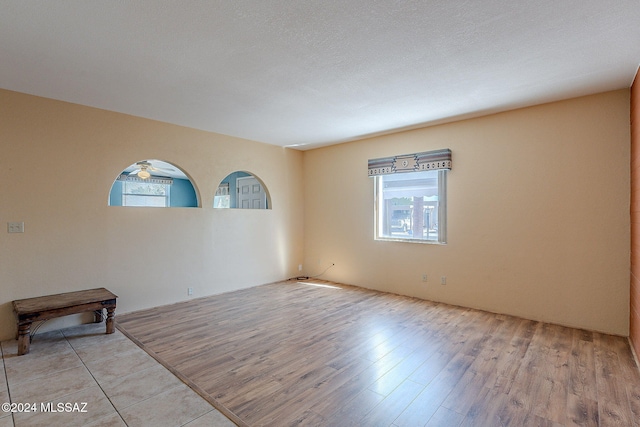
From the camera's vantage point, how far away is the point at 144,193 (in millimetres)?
8695

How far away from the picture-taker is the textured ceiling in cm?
199

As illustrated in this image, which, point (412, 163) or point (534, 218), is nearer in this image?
point (534, 218)

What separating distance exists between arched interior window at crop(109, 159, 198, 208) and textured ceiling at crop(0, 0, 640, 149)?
4921mm

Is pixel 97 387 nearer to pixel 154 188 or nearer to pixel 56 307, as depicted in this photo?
pixel 56 307

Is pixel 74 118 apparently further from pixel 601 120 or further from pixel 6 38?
pixel 601 120

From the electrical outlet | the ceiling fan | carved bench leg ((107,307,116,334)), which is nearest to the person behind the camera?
the electrical outlet

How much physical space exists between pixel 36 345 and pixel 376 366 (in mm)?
3334

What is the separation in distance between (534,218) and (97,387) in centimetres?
471

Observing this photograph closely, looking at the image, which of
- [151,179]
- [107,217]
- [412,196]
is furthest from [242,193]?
→ [412,196]

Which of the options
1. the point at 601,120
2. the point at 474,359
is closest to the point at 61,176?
the point at 474,359

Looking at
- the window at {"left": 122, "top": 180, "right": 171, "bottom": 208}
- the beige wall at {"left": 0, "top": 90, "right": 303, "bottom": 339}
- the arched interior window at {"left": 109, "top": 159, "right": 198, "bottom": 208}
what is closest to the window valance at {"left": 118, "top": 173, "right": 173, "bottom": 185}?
the arched interior window at {"left": 109, "top": 159, "right": 198, "bottom": 208}

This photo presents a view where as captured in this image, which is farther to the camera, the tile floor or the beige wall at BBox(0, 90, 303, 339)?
the beige wall at BBox(0, 90, 303, 339)

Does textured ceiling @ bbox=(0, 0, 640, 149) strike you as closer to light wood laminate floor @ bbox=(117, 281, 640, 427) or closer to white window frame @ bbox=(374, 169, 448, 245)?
white window frame @ bbox=(374, 169, 448, 245)

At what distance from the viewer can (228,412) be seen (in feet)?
6.63
